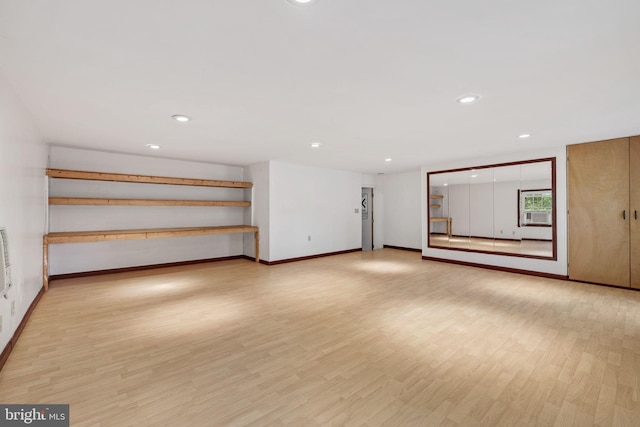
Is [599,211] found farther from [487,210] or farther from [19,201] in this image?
[19,201]

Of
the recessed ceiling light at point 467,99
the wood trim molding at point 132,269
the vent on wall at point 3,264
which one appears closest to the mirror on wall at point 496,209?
the recessed ceiling light at point 467,99

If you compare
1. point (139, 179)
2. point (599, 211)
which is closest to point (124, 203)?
point (139, 179)

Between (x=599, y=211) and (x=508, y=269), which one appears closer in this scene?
(x=599, y=211)

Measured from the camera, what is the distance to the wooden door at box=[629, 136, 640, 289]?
4.27 metres

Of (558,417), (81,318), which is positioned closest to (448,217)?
(558,417)

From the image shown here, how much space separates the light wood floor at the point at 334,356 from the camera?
1.77 metres

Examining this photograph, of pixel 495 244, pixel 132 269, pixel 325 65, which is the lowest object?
pixel 132 269

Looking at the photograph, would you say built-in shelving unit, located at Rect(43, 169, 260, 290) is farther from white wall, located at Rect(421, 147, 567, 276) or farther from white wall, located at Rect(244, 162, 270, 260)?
white wall, located at Rect(421, 147, 567, 276)

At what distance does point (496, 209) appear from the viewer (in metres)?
6.02

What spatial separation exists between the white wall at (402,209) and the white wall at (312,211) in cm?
106

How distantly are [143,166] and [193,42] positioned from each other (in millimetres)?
4915

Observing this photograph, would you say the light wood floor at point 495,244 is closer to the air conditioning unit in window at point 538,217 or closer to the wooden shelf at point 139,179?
the air conditioning unit in window at point 538,217

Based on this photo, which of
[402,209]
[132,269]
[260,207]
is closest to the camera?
[132,269]

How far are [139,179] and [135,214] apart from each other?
830 millimetres
